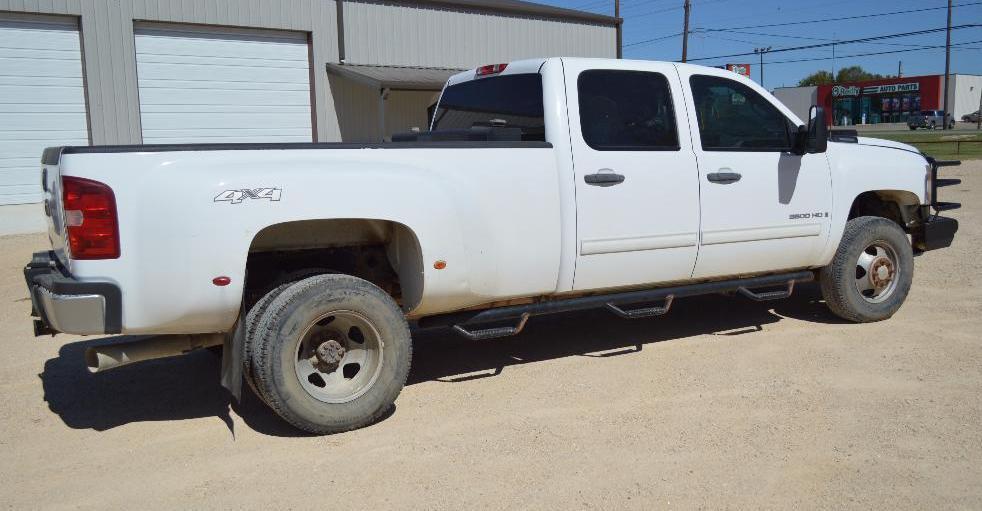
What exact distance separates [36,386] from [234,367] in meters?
2.01

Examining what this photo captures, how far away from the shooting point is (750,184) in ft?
19.5

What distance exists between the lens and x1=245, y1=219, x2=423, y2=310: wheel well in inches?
191

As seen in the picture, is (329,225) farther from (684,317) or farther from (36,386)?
(684,317)

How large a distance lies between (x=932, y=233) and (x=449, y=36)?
47.9ft

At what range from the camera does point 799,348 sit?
6156mm

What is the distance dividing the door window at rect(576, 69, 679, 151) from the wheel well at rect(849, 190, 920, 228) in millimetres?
2129

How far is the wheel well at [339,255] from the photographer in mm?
4863

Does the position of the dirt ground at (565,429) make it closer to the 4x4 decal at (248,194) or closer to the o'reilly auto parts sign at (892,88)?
the 4x4 decal at (248,194)

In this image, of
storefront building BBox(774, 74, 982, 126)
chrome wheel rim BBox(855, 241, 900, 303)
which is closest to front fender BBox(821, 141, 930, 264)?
chrome wheel rim BBox(855, 241, 900, 303)

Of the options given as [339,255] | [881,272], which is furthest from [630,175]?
[881,272]

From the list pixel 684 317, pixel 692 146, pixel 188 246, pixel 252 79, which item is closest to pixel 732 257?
pixel 692 146

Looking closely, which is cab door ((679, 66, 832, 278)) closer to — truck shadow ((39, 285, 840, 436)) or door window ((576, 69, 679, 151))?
door window ((576, 69, 679, 151))

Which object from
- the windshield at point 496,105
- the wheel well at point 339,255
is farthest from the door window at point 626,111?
the wheel well at point 339,255

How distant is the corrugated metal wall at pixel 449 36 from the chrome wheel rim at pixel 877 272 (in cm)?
1358
